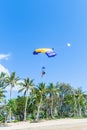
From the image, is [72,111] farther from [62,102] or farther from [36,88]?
[36,88]

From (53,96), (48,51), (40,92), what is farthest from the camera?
(53,96)

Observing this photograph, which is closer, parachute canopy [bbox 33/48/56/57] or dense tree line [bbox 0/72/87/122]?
parachute canopy [bbox 33/48/56/57]

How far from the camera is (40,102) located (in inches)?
2817

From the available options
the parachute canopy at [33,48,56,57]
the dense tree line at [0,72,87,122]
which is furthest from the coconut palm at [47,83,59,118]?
the parachute canopy at [33,48,56,57]

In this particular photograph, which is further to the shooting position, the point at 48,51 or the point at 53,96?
the point at 53,96

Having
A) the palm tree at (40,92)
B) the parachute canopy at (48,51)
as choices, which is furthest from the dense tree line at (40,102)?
the parachute canopy at (48,51)

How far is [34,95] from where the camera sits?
74125 millimetres

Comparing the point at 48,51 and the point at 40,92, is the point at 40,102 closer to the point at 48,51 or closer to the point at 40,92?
the point at 40,92

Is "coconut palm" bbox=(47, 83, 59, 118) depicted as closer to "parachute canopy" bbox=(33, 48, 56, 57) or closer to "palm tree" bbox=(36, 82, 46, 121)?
"palm tree" bbox=(36, 82, 46, 121)

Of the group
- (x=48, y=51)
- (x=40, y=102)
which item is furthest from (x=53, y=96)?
(x=48, y=51)

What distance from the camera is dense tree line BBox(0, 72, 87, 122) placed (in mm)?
65856

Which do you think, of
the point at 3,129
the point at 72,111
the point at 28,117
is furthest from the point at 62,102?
the point at 3,129

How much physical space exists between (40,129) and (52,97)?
122 ft

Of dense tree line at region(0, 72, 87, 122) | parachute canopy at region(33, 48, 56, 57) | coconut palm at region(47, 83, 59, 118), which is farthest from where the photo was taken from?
coconut palm at region(47, 83, 59, 118)
